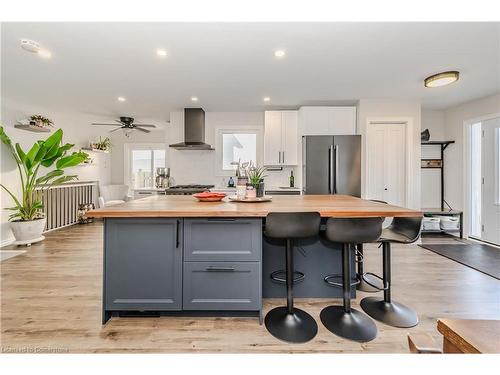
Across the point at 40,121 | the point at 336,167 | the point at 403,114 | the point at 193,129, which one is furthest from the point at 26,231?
the point at 403,114

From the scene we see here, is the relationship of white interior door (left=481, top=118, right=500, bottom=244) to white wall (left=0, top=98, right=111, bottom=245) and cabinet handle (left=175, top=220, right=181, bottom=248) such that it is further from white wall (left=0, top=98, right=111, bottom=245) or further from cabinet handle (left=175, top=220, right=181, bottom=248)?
white wall (left=0, top=98, right=111, bottom=245)

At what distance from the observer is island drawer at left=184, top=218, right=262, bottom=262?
70.9 inches

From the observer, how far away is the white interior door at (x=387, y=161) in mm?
4219

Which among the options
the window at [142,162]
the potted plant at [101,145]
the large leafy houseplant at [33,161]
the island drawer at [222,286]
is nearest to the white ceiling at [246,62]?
the large leafy houseplant at [33,161]

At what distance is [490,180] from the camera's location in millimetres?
4035

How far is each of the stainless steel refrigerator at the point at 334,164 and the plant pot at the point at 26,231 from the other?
4.75 metres

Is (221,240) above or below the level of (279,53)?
below

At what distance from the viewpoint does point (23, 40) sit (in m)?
2.31

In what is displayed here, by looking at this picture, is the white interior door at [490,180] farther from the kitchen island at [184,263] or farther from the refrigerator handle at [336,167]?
the kitchen island at [184,263]

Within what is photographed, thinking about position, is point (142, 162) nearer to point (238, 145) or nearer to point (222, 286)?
point (238, 145)

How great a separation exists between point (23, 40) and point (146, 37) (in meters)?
1.22

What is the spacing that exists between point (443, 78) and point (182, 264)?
384 cm
